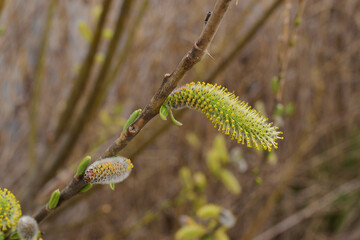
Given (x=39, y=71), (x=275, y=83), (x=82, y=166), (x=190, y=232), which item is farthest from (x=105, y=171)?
(x=39, y=71)

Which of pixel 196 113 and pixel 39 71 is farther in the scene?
pixel 196 113

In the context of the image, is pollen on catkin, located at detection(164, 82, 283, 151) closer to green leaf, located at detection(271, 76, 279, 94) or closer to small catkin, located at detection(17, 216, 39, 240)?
small catkin, located at detection(17, 216, 39, 240)

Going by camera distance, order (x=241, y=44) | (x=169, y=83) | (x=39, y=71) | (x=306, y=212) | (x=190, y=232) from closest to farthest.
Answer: (x=169, y=83) < (x=190, y=232) < (x=241, y=44) < (x=39, y=71) < (x=306, y=212)

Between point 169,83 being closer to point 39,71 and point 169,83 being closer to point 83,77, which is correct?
point 83,77

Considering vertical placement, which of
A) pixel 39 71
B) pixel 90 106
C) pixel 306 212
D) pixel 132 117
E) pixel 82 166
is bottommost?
pixel 306 212

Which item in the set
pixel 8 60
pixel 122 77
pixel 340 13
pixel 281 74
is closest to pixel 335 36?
pixel 340 13

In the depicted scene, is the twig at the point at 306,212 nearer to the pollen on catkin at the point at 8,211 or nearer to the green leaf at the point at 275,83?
the green leaf at the point at 275,83

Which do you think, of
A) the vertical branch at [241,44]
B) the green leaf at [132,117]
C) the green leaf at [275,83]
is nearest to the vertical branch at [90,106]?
the vertical branch at [241,44]

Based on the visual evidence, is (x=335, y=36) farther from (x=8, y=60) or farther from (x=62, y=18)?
(x=8, y=60)
